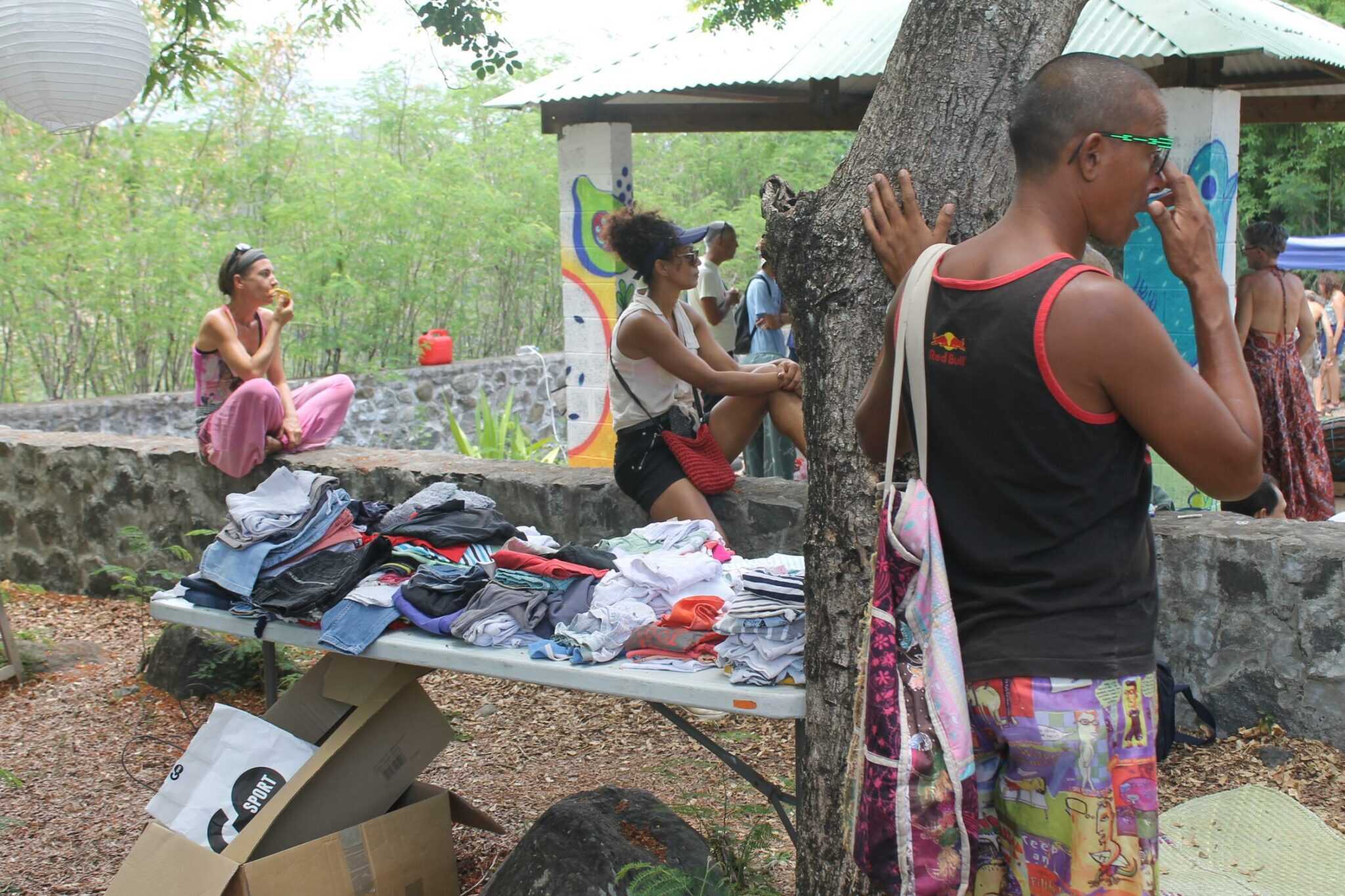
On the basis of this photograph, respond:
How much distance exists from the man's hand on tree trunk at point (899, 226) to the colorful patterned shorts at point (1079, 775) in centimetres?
86

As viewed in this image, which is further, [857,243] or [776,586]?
[776,586]

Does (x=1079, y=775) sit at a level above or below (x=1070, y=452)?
below

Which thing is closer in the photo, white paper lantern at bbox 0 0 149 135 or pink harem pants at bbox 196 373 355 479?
white paper lantern at bbox 0 0 149 135

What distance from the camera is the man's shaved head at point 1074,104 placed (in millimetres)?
1826

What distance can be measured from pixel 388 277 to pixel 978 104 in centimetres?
1024

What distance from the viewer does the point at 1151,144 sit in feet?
6.06

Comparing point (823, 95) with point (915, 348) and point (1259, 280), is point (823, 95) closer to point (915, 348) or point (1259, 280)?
point (1259, 280)

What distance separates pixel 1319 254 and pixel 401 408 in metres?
11.3

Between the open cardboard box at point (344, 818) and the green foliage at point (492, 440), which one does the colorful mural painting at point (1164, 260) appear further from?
the open cardboard box at point (344, 818)

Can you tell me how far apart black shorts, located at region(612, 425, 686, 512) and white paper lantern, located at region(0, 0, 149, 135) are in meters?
2.70

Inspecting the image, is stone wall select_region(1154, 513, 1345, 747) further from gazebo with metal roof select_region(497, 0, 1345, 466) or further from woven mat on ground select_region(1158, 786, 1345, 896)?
gazebo with metal roof select_region(497, 0, 1345, 466)

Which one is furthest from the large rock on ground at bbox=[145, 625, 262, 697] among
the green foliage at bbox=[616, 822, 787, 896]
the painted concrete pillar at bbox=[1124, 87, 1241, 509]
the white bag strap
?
the painted concrete pillar at bbox=[1124, 87, 1241, 509]

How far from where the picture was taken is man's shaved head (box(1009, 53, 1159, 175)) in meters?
1.83

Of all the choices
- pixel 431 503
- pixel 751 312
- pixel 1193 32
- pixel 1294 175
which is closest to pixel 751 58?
pixel 751 312
